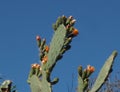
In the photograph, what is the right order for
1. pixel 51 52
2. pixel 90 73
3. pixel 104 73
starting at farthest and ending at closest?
pixel 51 52, pixel 104 73, pixel 90 73

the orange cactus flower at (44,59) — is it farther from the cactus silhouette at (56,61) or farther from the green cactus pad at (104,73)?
the green cactus pad at (104,73)

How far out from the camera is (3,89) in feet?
12.7

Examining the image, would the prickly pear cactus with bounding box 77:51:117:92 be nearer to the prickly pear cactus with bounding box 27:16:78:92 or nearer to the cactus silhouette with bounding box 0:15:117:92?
the cactus silhouette with bounding box 0:15:117:92

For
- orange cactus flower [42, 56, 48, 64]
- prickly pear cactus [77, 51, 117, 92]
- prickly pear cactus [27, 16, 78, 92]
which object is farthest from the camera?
orange cactus flower [42, 56, 48, 64]

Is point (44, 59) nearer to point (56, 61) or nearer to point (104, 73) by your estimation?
point (56, 61)

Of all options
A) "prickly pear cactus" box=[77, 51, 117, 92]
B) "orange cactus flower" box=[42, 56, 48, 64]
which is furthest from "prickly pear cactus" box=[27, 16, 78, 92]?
"prickly pear cactus" box=[77, 51, 117, 92]

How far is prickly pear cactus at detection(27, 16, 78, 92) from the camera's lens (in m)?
4.39

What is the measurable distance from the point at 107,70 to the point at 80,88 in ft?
1.04

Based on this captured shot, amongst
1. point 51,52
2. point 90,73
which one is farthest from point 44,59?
point 90,73

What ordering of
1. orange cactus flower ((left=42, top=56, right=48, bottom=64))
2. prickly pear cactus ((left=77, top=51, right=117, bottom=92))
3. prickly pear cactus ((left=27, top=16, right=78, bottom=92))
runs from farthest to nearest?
1. orange cactus flower ((left=42, top=56, right=48, bottom=64))
2. prickly pear cactus ((left=27, top=16, right=78, bottom=92))
3. prickly pear cactus ((left=77, top=51, right=117, bottom=92))

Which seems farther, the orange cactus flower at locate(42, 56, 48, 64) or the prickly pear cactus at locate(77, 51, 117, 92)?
the orange cactus flower at locate(42, 56, 48, 64)

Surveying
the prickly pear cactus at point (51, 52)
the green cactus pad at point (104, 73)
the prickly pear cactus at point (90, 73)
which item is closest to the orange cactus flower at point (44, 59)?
the prickly pear cactus at point (51, 52)

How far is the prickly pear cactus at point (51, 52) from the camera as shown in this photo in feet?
14.4

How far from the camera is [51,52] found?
178 inches
